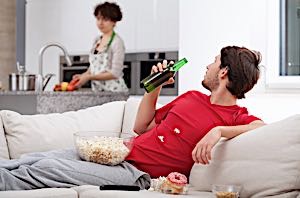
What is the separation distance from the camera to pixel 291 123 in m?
2.46

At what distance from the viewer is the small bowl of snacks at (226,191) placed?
2.35 m

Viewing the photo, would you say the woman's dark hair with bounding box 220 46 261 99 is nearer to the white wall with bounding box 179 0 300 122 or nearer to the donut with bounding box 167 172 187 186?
the donut with bounding box 167 172 187 186

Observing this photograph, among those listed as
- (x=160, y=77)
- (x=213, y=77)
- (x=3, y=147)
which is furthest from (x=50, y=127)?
(x=213, y=77)


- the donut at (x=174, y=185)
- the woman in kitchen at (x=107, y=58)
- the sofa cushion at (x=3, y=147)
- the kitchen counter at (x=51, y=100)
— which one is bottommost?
the donut at (x=174, y=185)

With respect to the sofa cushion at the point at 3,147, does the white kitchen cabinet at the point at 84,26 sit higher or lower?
higher

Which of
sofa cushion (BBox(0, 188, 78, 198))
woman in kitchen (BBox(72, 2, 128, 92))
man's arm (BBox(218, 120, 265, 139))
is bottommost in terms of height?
sofa cushion (BBox(0, 188, 78, 198))

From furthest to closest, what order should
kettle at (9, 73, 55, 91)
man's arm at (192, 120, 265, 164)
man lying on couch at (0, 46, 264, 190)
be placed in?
1. kettle at (9, 73, 55, 91)
2. man lying on couch at (0, 46, 264, 190)
3. man's arm at (192, 120, 265, 164)

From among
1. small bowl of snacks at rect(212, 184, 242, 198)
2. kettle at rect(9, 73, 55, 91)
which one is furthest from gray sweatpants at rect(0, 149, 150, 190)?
kettle at rect(9, 73, 55, 91)

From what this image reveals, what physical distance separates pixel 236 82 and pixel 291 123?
1.64 feet

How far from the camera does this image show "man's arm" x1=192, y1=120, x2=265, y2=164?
2.61 meters

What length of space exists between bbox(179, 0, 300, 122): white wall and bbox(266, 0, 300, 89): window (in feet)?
0.10

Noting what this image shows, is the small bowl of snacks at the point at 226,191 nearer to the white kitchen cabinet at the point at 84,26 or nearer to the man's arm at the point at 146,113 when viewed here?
the man's arm at the point at 146,113

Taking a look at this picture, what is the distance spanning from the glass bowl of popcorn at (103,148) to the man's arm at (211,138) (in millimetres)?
393

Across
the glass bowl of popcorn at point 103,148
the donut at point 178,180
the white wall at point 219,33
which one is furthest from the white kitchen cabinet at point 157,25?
the donut at point 178,180
